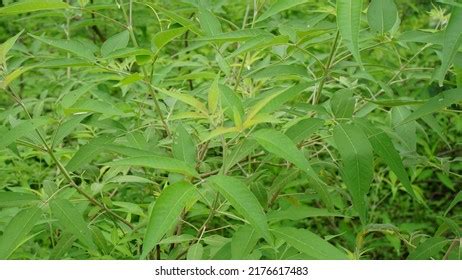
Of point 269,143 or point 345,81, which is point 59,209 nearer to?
point 269,143

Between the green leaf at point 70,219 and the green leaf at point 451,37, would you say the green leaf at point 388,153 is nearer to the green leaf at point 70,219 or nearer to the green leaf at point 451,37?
the green leaf at point 451,37

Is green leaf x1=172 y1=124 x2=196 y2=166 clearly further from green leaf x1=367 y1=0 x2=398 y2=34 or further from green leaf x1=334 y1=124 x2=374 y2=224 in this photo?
green leaf x1=367 y1=0 x2=398 y2=34

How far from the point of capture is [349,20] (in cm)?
108

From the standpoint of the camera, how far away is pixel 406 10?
14.3ft

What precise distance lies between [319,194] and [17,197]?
0.66 m

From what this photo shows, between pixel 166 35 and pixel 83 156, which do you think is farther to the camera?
pixel 83 156

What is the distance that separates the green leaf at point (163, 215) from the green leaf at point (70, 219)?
34 cm

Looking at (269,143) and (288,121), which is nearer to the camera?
(269,143)

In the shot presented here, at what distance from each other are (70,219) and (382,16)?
0.72 metres

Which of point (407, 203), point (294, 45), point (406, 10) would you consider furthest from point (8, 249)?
point (406, 10)

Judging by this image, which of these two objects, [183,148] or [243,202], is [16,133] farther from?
[243,202]

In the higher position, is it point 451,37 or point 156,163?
point 451,37

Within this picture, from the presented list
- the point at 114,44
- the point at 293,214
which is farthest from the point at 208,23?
the point at 293,214

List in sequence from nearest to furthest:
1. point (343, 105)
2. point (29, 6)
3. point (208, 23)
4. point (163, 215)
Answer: point (163, 215) → point (29, 6) → point (343, 105) → point (208, 23)
